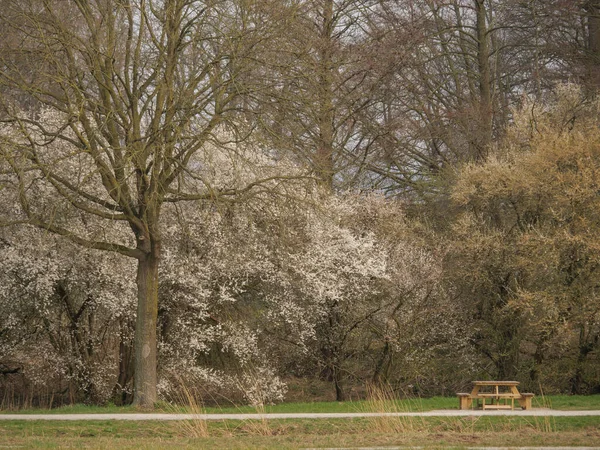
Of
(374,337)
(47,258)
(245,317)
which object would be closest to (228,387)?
(245,317)

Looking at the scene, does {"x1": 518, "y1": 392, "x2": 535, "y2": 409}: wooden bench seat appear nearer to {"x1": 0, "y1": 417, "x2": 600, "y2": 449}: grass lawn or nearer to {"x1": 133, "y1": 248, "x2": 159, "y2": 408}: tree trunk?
{"x1": 0, "y1": 417, "x2": 600, "y2": 449}: grass lawn

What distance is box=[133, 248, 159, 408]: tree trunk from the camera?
18.1 meters

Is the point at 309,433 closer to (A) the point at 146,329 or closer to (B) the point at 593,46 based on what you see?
(A) the point at 146,329

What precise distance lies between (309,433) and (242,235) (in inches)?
356

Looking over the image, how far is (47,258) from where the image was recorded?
775 inches

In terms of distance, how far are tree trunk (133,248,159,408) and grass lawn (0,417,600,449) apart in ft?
12.8

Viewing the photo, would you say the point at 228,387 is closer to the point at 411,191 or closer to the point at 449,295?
the point at 449,295

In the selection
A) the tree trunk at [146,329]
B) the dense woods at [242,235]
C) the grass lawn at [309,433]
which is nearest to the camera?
the grass lawn at [309,433]

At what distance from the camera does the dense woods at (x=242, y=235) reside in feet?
59.0

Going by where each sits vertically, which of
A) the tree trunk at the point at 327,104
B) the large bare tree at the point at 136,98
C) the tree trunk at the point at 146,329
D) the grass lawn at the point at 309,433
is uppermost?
the tree trunk at the point at 327,104

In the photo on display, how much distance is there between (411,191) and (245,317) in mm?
9788

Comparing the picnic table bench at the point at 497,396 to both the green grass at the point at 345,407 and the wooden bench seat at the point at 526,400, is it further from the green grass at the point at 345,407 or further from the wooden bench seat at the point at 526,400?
the green grass at the point at 345,407

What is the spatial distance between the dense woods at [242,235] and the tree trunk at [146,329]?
0.14 feet

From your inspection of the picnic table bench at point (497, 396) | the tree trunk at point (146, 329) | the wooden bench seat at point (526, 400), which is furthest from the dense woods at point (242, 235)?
the wooden bench seat at point (526, 400)
